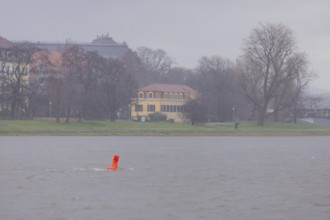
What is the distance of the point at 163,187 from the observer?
32.5m

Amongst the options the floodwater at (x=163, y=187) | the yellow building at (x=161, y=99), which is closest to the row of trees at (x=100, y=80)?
the yellow building at (x=161, y=99)

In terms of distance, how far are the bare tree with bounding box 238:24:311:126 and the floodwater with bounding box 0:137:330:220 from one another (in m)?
65.1

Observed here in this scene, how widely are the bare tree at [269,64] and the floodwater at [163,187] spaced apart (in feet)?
214

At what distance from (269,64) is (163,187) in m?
87.8

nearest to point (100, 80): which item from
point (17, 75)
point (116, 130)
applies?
point (17, 75)

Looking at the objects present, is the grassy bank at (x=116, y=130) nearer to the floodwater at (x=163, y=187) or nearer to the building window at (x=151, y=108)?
the floodwater at (x=163, y=187)

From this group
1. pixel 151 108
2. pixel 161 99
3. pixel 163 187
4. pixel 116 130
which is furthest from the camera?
pixel 161 99

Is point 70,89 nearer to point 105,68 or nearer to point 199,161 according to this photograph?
point 105,68

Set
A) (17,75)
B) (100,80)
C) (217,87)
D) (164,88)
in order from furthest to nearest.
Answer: (164,88)
(217,87)
(100,80)
(17,75)

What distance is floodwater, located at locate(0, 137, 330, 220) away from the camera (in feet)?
81.9

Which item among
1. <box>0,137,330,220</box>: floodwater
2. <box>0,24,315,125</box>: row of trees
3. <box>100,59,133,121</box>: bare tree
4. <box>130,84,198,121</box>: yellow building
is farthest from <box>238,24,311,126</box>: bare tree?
<box>0,137,330,220</box>: floodwater

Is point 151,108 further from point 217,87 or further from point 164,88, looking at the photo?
point 217,87

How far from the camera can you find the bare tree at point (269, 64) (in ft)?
381

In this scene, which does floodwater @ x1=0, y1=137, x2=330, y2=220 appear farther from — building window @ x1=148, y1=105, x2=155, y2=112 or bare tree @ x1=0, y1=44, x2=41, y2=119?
building window @ x1=148, y1=105, x2=155, y2=112
